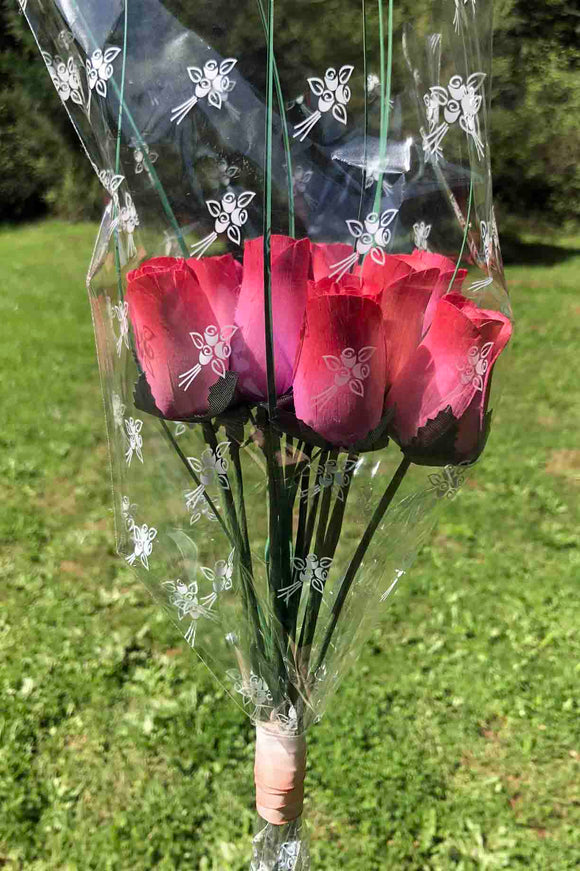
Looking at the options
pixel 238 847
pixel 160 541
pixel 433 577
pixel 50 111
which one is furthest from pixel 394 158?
pixel 50 111

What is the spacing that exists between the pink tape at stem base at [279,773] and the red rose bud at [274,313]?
1.67 feet

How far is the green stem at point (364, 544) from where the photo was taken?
0.92 meters

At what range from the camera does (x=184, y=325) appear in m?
0.80

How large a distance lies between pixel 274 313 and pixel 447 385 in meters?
0.19

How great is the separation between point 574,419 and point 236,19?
429cm

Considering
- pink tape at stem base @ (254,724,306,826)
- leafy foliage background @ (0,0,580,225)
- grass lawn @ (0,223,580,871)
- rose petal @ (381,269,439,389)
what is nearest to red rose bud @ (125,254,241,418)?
rose petal @ (381,269,439,389)

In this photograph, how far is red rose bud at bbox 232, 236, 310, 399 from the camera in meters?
0.78

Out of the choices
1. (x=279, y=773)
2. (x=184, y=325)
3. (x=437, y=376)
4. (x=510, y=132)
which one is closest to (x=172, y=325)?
(x=184, y=325)

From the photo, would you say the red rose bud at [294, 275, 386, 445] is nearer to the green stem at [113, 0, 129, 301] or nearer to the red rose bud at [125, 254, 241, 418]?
the red rose bud at [125, 254, 241, 418]

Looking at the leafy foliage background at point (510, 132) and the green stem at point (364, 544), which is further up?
the green stem at point (364, 544)

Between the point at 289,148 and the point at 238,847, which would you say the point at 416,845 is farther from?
the point at 289,148

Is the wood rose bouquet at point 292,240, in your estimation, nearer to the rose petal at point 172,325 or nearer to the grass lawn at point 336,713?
the rose petal at point 172,325

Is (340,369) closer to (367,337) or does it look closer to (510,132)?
(367,337)

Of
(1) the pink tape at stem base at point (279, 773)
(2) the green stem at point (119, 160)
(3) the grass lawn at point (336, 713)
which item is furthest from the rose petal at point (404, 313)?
(3) the grass lawn at point (336, 713)
